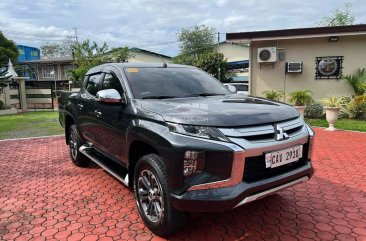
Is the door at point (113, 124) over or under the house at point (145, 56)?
under

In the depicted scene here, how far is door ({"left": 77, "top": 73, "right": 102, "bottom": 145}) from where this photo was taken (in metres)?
4.79

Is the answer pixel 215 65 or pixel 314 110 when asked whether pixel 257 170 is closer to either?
pixel 314 110

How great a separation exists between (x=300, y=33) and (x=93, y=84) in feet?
29.7

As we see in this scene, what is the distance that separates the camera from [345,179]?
16.1ft

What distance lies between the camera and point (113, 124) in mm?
3969

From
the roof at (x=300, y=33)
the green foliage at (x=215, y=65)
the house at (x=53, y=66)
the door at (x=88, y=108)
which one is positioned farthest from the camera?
the house at (x=53, y=66)

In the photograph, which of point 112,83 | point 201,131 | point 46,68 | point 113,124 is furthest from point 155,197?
point 46,68

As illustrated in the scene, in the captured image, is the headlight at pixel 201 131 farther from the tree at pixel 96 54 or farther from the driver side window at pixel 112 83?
the tree at pixel 96 54

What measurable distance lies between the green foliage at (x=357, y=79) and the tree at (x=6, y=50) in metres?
26.0

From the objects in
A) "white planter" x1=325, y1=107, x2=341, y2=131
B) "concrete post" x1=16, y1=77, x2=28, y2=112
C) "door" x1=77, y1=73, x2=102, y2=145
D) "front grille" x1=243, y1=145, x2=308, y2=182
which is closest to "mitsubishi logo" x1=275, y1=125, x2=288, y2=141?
"front grille" x1=243, y1=145, x2=308, y2=182

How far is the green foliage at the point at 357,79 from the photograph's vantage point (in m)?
11.2

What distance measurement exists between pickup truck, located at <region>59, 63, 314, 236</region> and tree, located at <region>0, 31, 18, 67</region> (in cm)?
2681

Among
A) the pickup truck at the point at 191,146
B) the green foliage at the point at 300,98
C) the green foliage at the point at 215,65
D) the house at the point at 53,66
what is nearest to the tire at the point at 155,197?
the pickup truck at the point at 191,146

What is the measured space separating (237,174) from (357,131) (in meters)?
7.70
